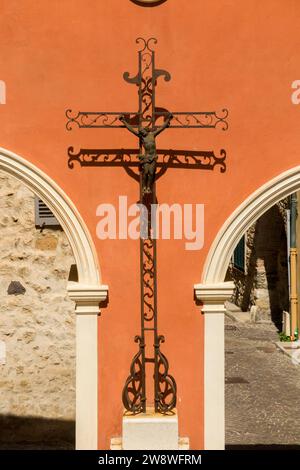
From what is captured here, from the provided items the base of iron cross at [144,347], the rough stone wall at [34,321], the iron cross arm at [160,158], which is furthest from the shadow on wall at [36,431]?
the iron cross arm at [160,158]

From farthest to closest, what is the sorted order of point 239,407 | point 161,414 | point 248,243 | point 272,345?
point 248,243 < point 272,345 < point 239,407 < point 161,414

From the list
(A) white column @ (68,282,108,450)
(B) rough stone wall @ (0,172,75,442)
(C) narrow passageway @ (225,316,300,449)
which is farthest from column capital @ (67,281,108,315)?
(C) narrow passageway @ (225,316,300,449)

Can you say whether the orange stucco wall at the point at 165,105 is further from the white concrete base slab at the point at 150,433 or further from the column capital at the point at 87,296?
the white concrete base slab at the point at 150,433

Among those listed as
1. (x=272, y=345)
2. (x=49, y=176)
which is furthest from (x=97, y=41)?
(x=272, y=345)

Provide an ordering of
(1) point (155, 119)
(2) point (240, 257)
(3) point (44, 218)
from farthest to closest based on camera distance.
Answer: (2) point (240, 257) → (3) point (44, 218) → (1) point (155, 119)

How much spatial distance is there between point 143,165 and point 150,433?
2027 mm

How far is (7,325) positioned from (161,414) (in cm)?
286

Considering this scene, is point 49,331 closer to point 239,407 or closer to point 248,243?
point 239,407

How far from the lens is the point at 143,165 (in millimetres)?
5488

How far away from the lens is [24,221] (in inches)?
309

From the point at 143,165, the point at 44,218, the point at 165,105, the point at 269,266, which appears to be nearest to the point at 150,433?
the point at 143,165

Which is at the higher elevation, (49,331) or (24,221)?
(24,221)

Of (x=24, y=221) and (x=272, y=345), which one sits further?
(x=272, y=345)

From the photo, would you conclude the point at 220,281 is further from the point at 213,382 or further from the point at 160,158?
the point at 160,158
